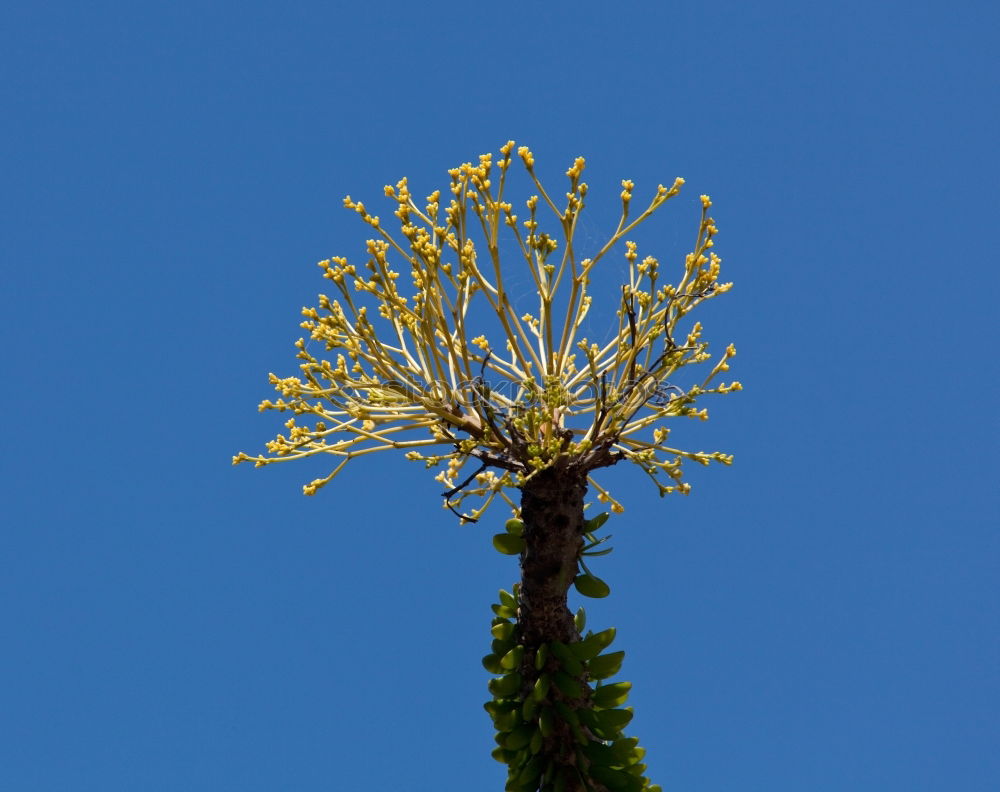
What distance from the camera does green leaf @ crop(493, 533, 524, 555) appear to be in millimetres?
4789

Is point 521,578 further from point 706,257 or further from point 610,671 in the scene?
point 706,257

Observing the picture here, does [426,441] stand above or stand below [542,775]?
above

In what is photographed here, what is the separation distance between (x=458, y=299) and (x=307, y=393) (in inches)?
34.1

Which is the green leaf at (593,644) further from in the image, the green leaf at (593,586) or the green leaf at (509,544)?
the green leaf at (509,544)

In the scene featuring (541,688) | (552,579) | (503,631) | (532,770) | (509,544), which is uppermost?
(509,544)

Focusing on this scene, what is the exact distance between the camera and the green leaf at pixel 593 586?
480cm

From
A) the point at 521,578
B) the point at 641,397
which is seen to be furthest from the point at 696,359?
the point at 521,578

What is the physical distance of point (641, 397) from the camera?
15.7 feet

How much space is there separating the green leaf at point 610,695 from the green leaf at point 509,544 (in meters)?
0.78

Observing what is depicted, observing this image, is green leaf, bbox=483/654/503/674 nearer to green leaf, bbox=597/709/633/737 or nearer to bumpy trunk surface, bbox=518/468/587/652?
bumpy trunk surface, bbox=518/468/587/652

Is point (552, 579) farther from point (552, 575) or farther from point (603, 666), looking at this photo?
point (603, 666)

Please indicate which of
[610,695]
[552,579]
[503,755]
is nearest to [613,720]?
[610,695]

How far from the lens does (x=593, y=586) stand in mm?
4801

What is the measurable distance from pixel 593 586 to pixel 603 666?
0.38m
